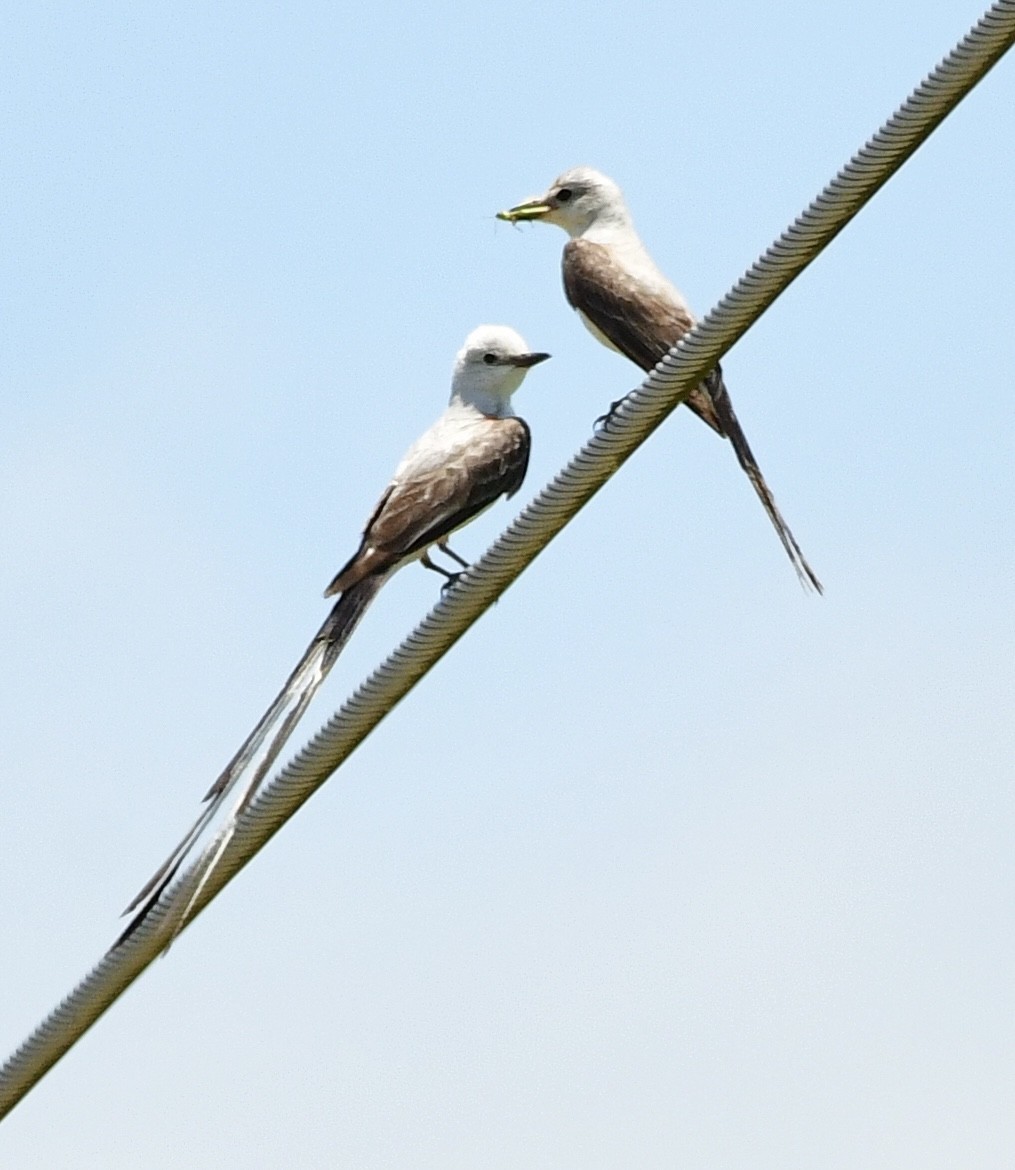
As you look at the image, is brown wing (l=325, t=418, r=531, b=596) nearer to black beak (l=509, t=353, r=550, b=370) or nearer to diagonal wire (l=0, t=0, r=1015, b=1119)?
black beak (l=509, t=353, r=550, b=370)

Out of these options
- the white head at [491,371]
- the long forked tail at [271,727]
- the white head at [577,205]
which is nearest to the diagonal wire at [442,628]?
the long forked tail at [271,727]

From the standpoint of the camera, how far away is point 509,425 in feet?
22.0

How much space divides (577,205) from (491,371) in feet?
2.97

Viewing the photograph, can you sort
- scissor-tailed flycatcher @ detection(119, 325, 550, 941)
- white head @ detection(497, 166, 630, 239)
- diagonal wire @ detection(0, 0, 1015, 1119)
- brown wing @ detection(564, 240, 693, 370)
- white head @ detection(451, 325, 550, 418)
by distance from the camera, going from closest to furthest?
diagonal wire @ detection(0, 0, 1015, 1119)
scissor-tailed flycatcher @ detection(119, 325, 550, 941)
brown wing @ detection(564, 240, 693, 370)
white head @ detection(451, 325, 550, 418)
white head @ detection(497, 166, 630, 239)

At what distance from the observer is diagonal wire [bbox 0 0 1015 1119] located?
3.71m

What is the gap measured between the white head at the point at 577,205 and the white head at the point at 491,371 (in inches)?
30.1

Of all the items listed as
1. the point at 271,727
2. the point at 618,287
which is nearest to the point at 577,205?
the point at 618,287

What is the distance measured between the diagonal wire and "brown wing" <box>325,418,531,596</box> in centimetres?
156

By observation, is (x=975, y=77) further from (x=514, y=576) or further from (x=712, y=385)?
(x=712, y=385)

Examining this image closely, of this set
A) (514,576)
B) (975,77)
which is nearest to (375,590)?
(514,576)

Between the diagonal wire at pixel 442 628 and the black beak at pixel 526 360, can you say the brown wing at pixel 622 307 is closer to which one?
the black beak at pixel 526 360

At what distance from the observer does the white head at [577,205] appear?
7.57 meters

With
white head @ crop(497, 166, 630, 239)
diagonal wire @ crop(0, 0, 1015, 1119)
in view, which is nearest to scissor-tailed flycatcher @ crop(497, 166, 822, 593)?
white head @ crop(497, 166, 630, 239)

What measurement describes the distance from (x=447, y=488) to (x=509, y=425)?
58cm
